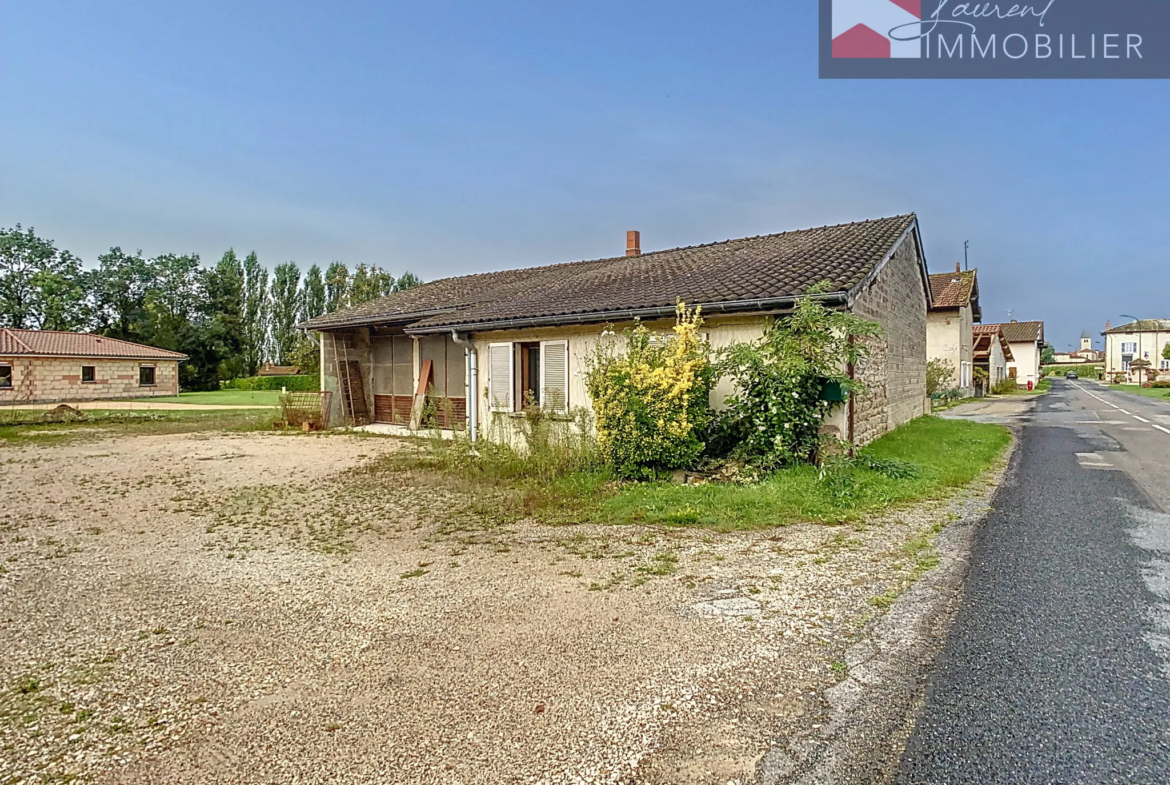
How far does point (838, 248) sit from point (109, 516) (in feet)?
38.3

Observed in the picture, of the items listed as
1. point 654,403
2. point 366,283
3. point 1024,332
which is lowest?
point 654,403

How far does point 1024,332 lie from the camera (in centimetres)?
5159

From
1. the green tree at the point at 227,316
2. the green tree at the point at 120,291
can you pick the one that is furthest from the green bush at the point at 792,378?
the green tree at the point at 120,291

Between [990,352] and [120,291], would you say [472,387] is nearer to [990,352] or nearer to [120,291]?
[990,352]

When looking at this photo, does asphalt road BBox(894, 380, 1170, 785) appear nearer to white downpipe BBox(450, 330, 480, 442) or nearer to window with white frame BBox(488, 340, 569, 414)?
window with white frame BBox(488, 340, 569, 414)

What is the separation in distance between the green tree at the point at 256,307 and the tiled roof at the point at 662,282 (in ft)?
138

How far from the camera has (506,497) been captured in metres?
7.57

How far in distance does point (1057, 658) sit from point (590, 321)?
7968 millimetres

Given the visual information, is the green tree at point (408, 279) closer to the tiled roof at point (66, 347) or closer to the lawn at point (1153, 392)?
the tiled roof at point (66, 347)

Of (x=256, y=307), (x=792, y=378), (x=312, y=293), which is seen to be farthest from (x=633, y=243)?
(x=256, y=307)

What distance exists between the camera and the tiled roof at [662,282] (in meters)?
9.14

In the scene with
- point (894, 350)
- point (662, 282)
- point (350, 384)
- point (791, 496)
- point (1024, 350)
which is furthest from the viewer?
point (1024, 350)

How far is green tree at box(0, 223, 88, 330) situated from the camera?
45781mm

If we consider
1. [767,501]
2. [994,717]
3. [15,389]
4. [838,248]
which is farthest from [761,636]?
[15,389]
